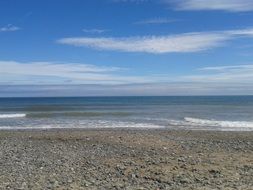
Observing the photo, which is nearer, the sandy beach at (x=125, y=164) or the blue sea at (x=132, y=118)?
the sandy beach at (x=125, y=164)

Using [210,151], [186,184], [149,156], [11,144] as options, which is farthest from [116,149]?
[186,184]

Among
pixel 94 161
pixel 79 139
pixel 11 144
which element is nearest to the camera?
pixel 94 161

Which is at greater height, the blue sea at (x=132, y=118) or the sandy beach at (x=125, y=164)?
the blue sea at (x=132, y=118)

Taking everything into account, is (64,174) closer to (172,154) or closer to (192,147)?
(172,154)

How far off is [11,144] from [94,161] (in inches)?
267

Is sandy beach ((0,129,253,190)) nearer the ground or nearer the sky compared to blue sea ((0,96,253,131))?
nearer the ground

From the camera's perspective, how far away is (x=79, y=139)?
2216cm

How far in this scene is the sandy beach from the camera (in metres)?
11.6

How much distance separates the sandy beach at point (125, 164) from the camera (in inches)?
458

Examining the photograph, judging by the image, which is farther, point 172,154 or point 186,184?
point 172,154

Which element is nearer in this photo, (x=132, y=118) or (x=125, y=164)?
(x=125, y=164)

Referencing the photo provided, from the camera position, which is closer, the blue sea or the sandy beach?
the sandy beach

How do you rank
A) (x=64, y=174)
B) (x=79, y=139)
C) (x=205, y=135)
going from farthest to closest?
(x=205, y=135) < (x=79, y=139) < (x=64, y=174)

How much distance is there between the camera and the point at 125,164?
1419cm
